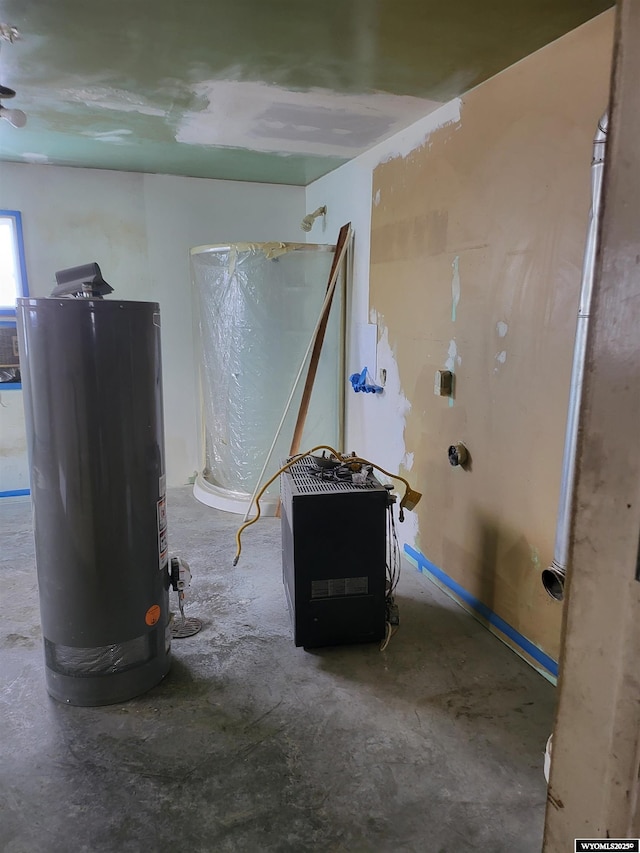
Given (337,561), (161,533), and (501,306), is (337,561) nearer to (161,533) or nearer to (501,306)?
(161,533)

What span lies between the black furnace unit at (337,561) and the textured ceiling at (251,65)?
1.53 metres

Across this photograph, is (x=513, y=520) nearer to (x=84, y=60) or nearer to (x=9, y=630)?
(x=9, y=630)

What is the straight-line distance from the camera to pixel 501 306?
2.11 meters

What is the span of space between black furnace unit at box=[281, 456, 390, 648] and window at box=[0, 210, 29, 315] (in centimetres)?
268

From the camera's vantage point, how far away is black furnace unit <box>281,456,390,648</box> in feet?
6.73

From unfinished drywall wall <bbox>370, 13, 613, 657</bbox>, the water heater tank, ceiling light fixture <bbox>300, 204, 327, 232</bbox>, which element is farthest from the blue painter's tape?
ceiling light fixture <bbox>300, 204, 327, 232</bbox>

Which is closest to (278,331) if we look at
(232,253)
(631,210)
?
(232,253)

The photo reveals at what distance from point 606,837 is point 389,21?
2.00 meters

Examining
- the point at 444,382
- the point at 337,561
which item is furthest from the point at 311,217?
the point at 337,561

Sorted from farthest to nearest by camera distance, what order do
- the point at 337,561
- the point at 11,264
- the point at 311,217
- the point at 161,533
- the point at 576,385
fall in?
the point at 311,217
the point at 11,264
the point at 337,561
the point at 161,533
the point at 576,385

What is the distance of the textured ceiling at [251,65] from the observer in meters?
1.63

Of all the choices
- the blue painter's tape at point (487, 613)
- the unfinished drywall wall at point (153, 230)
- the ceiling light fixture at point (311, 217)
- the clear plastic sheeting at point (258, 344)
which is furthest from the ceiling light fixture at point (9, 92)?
the blue painter's tape at point (487, 613)

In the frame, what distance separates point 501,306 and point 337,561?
45.7 inches

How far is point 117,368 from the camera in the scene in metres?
1.68
